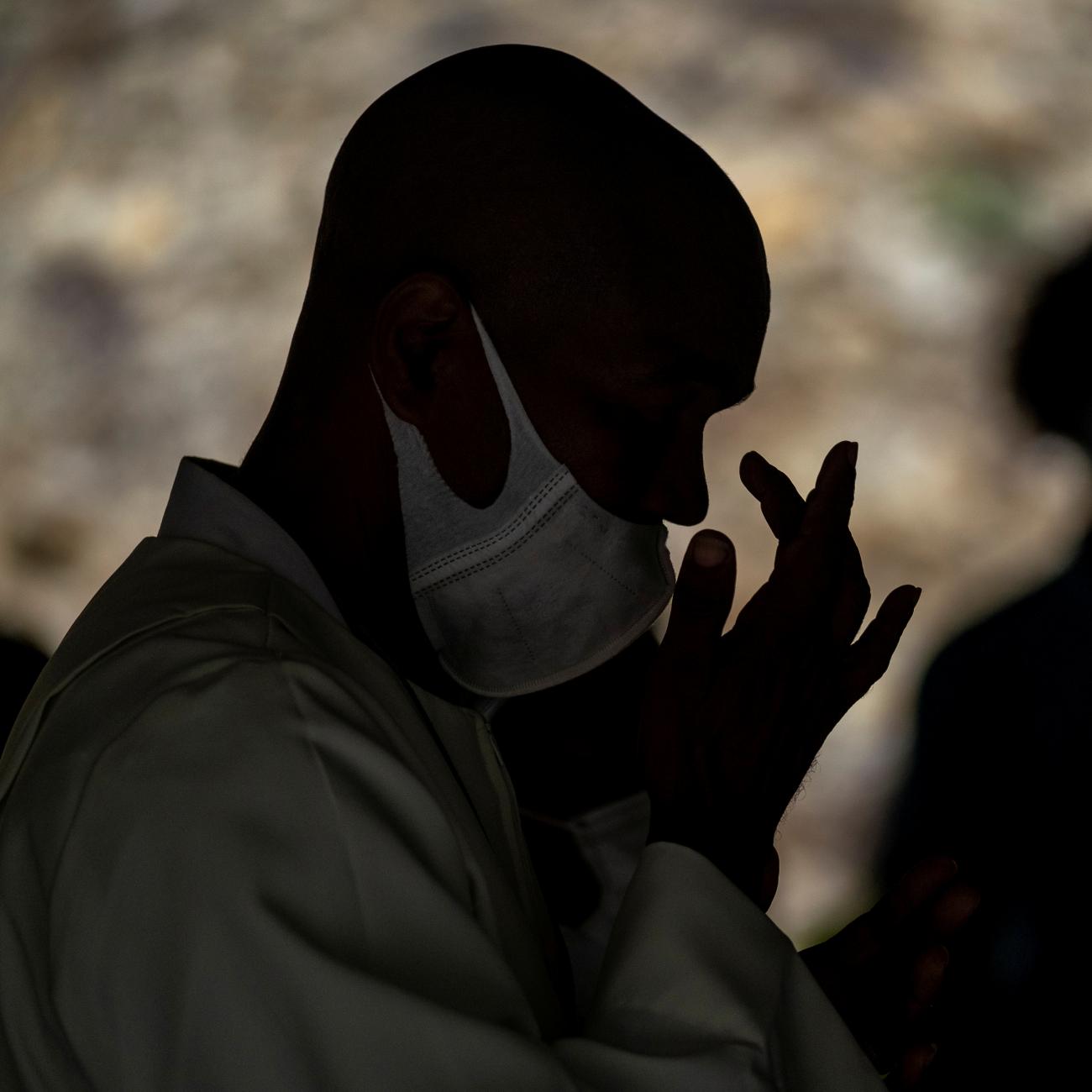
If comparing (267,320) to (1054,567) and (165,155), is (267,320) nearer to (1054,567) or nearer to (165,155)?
(165,155)

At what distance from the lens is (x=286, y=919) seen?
79 centimetres

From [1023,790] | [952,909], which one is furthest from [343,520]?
[1023,790]

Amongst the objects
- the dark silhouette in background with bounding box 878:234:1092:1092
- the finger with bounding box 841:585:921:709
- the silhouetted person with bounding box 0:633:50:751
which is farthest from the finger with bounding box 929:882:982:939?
the silhouetted person with bounding box 0:633:50:751

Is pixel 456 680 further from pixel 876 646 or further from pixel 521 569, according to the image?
pixel 876 646

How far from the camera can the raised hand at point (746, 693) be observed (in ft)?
3.32

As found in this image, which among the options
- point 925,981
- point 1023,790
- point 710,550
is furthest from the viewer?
point 1023,790

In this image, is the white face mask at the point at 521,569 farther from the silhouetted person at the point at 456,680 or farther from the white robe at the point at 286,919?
the white robe at the point at 286,919

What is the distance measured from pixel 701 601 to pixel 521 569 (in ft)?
0.72

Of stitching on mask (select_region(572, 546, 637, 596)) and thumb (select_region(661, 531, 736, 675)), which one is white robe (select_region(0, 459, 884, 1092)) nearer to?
thumb (select_region(661, 531, 736, 675))

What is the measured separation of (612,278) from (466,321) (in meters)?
0.11

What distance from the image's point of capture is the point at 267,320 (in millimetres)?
2400

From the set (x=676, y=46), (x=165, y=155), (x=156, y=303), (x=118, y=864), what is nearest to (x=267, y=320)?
(x=156, y=303)

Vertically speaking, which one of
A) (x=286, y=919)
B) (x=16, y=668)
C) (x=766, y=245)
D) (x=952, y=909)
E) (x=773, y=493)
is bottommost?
(x=952, y=909)

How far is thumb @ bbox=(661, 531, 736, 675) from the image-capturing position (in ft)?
3.19
